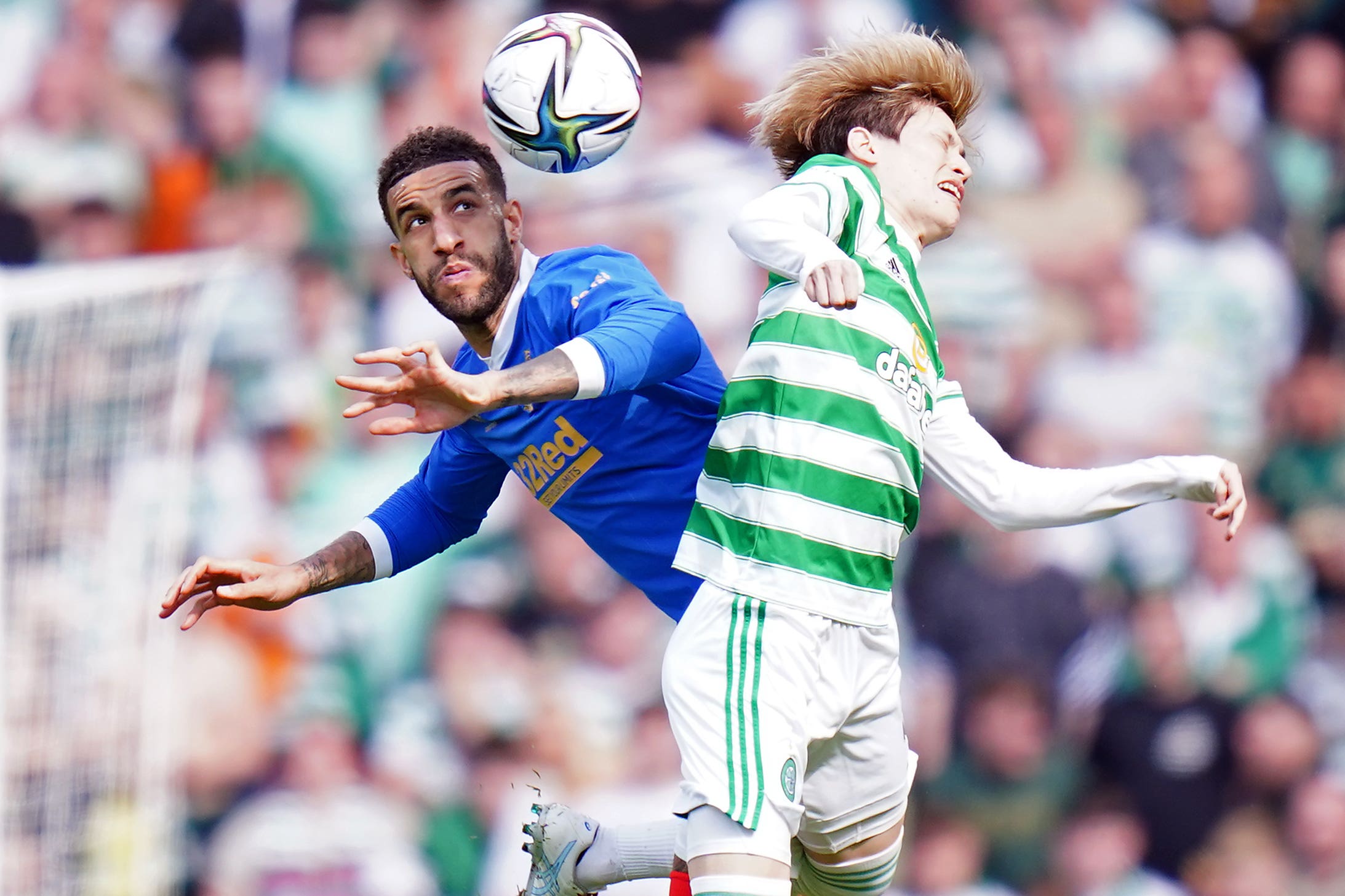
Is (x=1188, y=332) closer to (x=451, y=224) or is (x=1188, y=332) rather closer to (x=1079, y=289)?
(x=1079, y=289)

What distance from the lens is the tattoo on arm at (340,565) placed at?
400 cm

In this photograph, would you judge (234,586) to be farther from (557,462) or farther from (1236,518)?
(1236,518)

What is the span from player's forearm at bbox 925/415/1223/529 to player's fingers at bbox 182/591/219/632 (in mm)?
1828

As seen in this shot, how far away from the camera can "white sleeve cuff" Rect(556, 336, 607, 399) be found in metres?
3.20

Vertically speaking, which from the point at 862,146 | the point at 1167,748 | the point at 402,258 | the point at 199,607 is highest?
the point at 862,146

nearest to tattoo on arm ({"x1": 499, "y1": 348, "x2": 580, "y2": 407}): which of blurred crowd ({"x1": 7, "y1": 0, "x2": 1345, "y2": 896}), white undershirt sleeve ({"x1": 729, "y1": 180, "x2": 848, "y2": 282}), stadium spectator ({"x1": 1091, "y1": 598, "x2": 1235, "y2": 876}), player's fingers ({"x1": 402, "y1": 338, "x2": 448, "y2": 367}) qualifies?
player's fingers ({"x1": 402, "y1": 338, "x2": 448, "y2": 367})

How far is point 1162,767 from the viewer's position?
21.5 ft

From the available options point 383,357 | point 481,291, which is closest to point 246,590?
point 481,291

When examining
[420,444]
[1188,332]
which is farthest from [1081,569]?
[420,444]

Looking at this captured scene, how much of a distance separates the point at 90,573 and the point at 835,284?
206 inches

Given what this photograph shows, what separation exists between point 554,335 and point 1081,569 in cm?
381

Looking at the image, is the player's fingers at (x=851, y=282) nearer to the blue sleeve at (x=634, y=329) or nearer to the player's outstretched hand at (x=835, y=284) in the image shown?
the player's outstretched hand at (x=835, y=284)

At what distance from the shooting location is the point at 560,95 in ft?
12.8

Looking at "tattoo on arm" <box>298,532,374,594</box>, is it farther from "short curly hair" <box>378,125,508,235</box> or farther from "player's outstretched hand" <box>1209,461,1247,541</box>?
"player's outstretched hand" <box>1209,461,1247,541</box>
